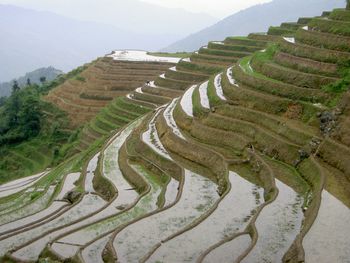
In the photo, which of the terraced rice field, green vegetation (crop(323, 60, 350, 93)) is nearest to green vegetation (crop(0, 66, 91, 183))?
the terraced rice field

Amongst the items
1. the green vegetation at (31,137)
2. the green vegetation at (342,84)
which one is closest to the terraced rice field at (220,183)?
the green vegetation at (342,84)

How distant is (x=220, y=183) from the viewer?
70.7 ft

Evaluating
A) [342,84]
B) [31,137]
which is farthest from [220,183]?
[31,137]

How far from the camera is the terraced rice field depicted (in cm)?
1537

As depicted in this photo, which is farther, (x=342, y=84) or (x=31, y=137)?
(x=31, y=137)

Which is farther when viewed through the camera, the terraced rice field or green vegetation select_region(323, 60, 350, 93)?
green vegetation select_region(323, 60, 350, 93)

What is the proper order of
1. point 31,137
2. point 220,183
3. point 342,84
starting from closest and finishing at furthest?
point 220,183, point 342,84, point 31,137

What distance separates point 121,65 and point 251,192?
3877 cm

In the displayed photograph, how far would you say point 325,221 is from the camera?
50.0 feet

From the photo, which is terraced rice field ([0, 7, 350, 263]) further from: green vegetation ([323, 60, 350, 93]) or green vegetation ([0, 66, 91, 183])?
green vegetation ([0, 66, 91, 183])

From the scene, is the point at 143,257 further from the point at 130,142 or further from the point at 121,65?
the point at 121,65

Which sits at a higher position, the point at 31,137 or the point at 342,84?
the point at 342,84

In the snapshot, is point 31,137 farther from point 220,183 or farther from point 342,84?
point 342,84

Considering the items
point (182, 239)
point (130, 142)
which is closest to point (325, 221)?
point (182, 239)
